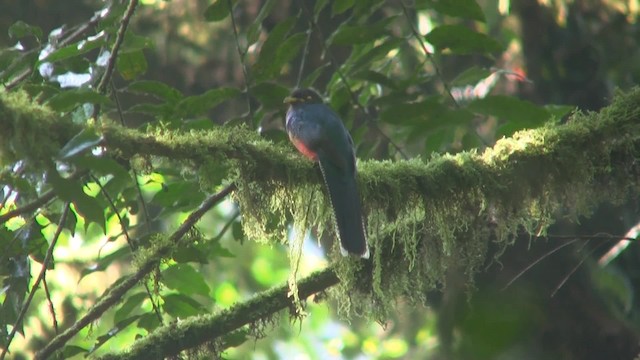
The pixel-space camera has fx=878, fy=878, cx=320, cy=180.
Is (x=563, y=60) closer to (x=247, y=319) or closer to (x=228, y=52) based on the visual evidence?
(x=228, y=52)

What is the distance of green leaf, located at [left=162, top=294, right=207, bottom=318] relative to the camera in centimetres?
394

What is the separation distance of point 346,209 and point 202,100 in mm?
968

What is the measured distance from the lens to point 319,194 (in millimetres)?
3695

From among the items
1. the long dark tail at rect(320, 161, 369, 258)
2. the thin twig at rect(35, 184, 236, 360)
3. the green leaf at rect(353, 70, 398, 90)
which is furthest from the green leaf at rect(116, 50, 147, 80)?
the long dark tail at rect(320, 161, 369, 258)

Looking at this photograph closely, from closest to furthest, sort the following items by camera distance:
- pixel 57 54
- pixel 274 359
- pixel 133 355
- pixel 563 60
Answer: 1. pixel 57 54
2. pixel 133 355
3. pixel 563 60
4. pixel 274 359

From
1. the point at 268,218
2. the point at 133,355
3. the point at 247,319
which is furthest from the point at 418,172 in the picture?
the point at 133,355

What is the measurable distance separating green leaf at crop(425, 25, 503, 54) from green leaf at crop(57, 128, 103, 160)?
187 cm

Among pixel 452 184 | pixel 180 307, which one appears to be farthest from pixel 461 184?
pixel 180 307

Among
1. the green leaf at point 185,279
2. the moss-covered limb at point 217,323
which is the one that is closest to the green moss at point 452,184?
the moss-covered limb at point 217,323

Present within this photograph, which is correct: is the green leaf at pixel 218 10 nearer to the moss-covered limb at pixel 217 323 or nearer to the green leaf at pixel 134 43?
the green leaf at pixel 134 43

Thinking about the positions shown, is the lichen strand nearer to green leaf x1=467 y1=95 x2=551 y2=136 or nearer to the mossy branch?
the mossy branch

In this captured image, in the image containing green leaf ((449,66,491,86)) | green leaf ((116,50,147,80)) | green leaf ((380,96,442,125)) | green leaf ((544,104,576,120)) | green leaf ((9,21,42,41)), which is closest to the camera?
green leaf ((9,21,42,41))

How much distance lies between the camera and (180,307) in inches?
155

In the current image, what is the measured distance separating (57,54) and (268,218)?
108cm
